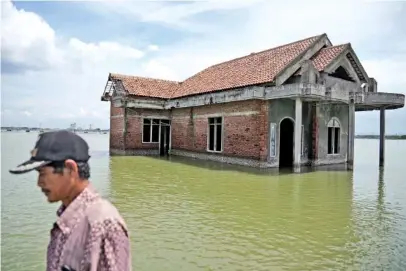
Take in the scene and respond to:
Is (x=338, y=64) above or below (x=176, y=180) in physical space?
above

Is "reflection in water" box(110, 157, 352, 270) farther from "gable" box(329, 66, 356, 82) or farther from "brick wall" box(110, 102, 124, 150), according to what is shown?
"brick wall" box(110, 102, 124, 150)

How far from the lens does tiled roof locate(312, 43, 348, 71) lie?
1641 cm

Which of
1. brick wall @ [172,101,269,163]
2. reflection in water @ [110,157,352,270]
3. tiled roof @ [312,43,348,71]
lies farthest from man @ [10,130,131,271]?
tiled roof @ [312,43,348,71]

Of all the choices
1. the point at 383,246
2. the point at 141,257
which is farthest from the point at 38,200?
the point at 383,246

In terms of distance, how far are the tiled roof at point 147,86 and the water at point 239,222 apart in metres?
10.7

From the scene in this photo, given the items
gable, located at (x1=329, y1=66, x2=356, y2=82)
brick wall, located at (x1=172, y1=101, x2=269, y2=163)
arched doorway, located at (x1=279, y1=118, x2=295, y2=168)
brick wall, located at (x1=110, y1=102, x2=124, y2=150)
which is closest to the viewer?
brick wall, located at (x1=172, y1=101, x2=269, y2=163)

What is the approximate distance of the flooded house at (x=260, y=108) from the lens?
15.5 metres

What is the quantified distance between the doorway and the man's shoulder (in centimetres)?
2161

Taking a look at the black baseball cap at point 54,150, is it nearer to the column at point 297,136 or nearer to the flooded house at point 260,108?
the flooded house at point 260,108

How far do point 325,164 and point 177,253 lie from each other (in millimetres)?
14397

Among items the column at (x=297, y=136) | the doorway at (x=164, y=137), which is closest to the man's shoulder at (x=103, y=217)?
the column at (x=297, y=136)

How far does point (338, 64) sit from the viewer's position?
1717 centimetres

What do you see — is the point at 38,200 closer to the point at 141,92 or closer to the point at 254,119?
the point at 254,119

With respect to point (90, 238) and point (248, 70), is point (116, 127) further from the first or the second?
point (90, 238)
